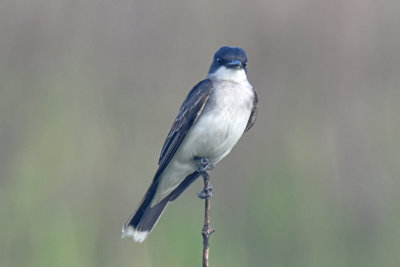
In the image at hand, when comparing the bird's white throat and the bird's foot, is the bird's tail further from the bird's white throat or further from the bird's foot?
the bird's white throat

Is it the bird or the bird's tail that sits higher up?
the bird

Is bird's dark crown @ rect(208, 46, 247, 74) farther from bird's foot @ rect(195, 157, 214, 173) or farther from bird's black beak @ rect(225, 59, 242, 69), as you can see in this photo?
bird's foot @ rect(195, 157, 214, 173)

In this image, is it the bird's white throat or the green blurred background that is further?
the bird's white throat

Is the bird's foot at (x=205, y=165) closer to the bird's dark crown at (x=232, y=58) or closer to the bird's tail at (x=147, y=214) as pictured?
the bird's tail at (x=147, y=214)

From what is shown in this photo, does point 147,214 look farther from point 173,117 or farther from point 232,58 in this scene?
point 232,58

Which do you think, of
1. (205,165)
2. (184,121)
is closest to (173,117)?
(184,121)

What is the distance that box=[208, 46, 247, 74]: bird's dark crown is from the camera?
4.89 m

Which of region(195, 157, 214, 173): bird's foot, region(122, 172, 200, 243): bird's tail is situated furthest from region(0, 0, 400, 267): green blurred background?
region(195, 157, 214, 173): bird's foot

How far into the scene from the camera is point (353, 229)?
16.4 ft

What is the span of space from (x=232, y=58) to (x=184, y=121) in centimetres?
56

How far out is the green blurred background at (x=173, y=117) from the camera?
186 inches

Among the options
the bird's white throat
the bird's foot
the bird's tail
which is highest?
the bird's white throat

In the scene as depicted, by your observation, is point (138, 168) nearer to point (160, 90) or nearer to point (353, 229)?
point (160, 90)

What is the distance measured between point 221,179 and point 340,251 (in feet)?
3.31
